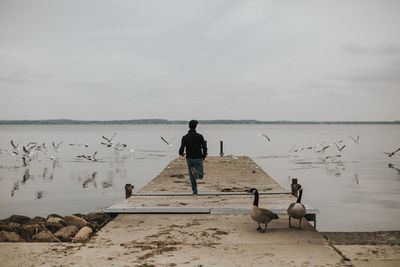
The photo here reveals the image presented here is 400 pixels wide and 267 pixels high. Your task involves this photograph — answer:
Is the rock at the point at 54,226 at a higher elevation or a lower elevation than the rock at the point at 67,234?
lower

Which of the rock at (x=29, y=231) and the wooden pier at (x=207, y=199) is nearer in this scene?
the wooden pier at (x=207, y=199)

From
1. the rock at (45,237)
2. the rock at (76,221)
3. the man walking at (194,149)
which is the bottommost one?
the rock at (76,221)

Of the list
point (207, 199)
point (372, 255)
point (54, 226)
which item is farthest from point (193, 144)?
point (372, 255)

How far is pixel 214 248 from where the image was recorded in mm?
8094

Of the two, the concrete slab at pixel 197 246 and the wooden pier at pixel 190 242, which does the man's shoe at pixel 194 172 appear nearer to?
the wooden pier at pixel 190 242

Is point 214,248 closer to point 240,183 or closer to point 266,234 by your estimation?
point 266,234

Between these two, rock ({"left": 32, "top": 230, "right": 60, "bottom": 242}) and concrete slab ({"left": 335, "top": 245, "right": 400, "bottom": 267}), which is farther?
rock ({"left": 32, "top": 230, "right": 60, "bottom": 242})

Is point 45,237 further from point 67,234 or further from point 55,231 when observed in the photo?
point 55,231

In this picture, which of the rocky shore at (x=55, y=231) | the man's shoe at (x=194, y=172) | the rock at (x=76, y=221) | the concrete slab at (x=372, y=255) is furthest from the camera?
the man's shoe at (x=194, y=172)

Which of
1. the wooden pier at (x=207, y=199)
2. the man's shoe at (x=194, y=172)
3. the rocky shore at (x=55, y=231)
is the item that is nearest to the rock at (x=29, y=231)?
the rocky shore at (x=55, y=231)

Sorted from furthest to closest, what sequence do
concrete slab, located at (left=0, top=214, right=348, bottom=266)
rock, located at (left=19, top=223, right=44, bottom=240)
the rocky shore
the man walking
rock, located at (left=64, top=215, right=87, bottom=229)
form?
the man walking → rock, located at (left=64, top=215, right=87, bottom=229) → rock, located at (left=19, top=223, right=44, bottom=240) → the rocky shore → concrete slab, located at (left=0, top=214, right=348, bottom=266)

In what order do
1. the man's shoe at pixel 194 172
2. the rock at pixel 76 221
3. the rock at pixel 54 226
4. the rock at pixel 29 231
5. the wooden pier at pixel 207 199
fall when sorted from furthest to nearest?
the man's shoe at pixel 194 172 → the rock at pixel 76 221 → the rock at pixel 54 226 → the rock at pixel 29 231 → the wooden pier at pixel 207 199

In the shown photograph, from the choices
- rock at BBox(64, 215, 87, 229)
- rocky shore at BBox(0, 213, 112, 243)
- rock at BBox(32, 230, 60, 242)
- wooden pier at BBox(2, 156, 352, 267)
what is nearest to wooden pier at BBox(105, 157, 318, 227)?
wooden pier at BBox(2, 156, 352, 267)

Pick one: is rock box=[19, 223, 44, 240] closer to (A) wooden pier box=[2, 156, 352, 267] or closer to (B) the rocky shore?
(B) the rocky shore
